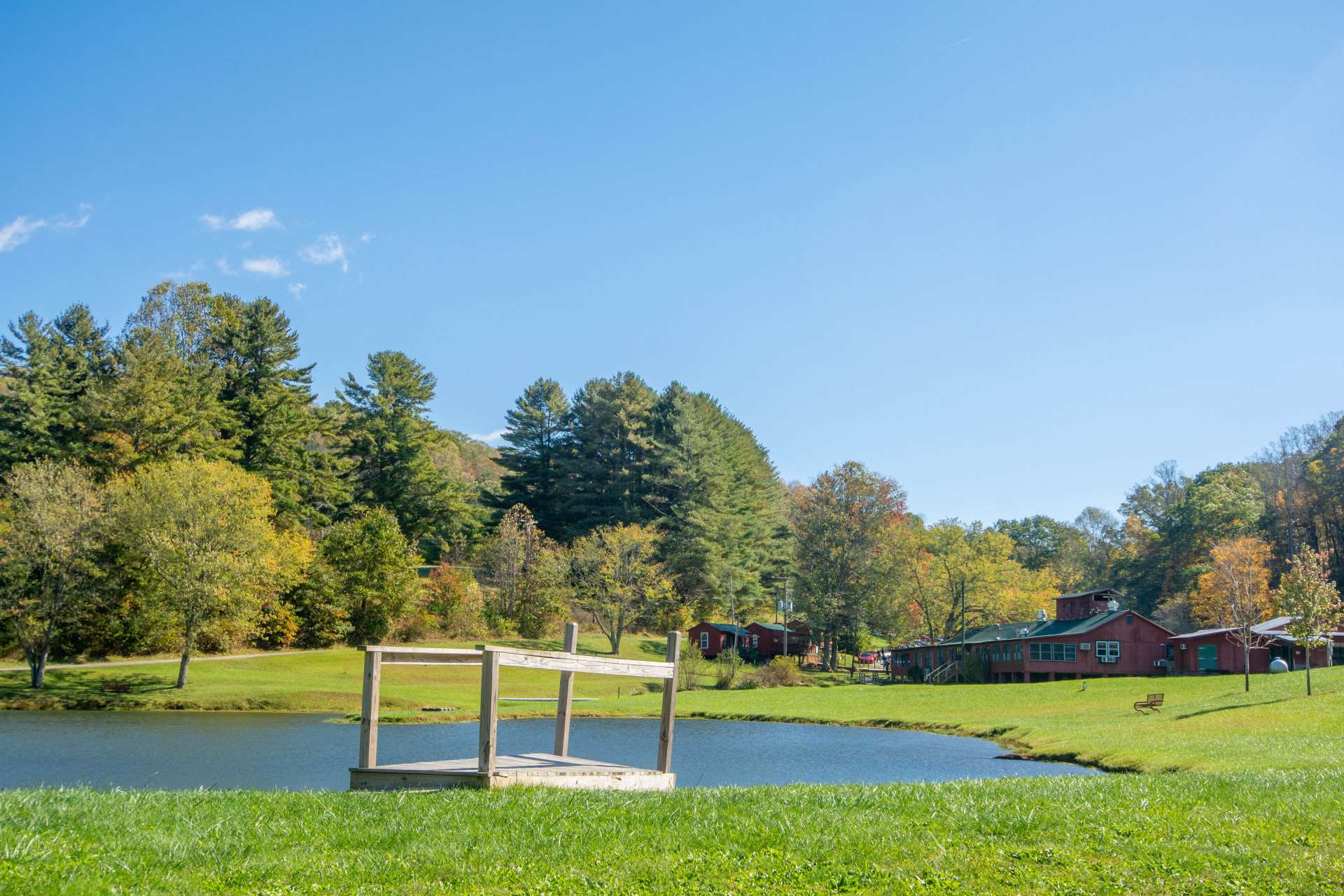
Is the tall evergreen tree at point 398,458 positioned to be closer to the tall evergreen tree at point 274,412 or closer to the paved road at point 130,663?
the tall evergreen tree at point 274,412

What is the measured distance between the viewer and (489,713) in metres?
10.8

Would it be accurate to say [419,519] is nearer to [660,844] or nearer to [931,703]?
[931,703]

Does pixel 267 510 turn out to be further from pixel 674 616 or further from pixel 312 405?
pixel 674 616

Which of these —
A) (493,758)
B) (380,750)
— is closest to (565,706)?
(493,758)

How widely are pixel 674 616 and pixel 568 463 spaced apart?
1852 cm

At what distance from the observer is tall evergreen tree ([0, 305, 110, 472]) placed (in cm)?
5466

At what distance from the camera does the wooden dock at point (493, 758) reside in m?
10.8

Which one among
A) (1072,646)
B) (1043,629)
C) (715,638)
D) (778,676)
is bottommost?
(778,676)

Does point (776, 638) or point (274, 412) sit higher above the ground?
point (274, 412)

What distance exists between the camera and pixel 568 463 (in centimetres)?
8750

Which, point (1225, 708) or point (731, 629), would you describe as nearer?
point (1225, 708)

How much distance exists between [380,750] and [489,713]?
58.9 ft

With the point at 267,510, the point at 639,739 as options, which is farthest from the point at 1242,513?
the point at 267,510

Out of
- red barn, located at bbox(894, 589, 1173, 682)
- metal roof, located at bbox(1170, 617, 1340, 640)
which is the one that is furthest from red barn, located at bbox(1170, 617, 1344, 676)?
red barn, located at bbox(894, 589, 1173, 682)
